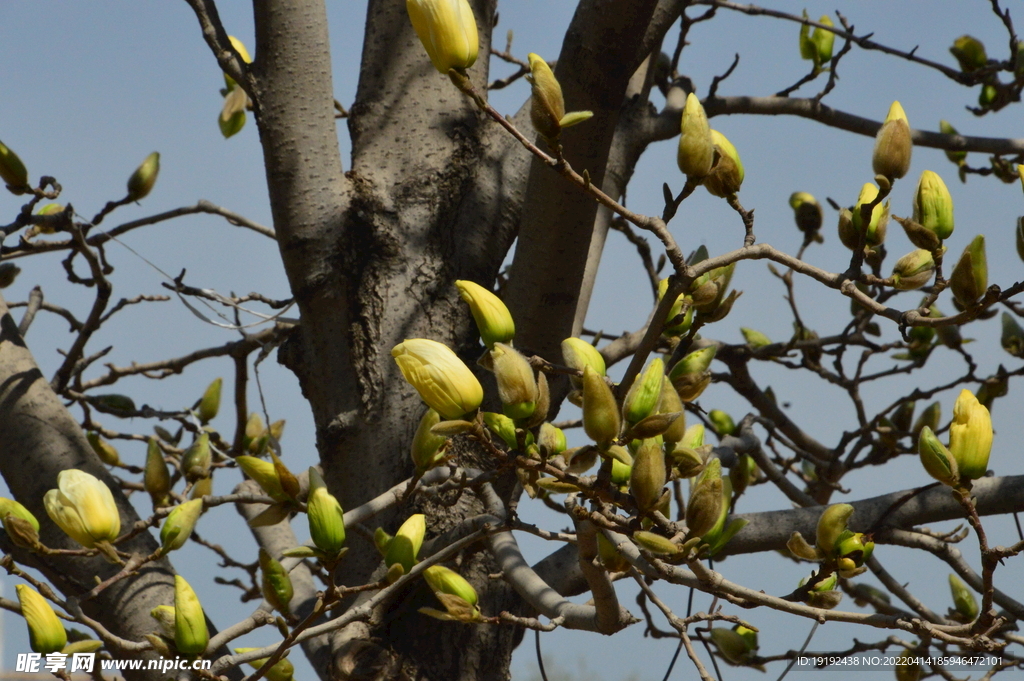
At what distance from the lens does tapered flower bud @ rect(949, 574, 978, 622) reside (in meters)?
1.30

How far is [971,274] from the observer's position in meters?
0.69

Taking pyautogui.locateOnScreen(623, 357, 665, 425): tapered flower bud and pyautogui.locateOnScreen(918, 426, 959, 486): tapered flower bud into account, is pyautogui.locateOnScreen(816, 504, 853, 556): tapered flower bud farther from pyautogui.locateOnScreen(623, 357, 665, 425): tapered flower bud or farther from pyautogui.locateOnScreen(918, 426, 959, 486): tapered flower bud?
pyautogui.locateOnScreen(623, 357, 665, 425): tapered flower bud

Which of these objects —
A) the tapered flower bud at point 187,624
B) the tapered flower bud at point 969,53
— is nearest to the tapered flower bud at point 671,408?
the tapered flower bud at point 187,624

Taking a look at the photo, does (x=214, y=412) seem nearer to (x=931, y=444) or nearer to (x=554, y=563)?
(x=554, y=563)

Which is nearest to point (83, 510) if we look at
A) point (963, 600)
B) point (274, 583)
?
point (274, 583)

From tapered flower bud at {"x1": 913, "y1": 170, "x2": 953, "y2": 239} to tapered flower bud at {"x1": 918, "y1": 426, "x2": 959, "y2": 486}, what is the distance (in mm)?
177

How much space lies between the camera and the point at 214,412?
163 cm

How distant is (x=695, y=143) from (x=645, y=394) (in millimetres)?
203

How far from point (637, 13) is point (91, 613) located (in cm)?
96

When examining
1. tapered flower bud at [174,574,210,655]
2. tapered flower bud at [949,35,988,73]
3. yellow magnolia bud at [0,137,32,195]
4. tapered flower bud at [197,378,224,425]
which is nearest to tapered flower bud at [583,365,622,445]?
tapered flower bud at [174,574,210,655]

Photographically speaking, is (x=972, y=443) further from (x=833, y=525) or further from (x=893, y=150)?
(x=893, y=150)

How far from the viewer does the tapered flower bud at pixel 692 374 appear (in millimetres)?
780

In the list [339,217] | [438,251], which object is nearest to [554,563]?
[438,251]

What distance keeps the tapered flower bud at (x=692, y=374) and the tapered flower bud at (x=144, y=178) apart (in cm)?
106
